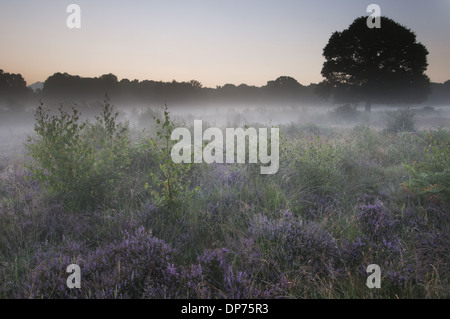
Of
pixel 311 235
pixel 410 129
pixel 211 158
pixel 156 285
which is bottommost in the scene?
pixel 156 285

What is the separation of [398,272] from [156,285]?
2207 millimetres

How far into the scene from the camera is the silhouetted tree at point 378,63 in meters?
24.6

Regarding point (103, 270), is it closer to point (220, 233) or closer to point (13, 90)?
point (220, 233)

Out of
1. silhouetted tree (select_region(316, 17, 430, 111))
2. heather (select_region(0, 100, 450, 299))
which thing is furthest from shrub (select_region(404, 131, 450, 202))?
silhouetted tree (select_region(316, 17, 430, 111))

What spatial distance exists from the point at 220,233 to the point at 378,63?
29.6 meters

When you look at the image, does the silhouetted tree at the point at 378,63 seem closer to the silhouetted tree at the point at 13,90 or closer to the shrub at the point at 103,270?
the shrub at the point at 103,270

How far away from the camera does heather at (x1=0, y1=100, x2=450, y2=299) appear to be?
217 centimetres

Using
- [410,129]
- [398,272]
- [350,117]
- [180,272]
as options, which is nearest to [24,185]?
[180,272]

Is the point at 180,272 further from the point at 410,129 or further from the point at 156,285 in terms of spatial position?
the point at 410,129

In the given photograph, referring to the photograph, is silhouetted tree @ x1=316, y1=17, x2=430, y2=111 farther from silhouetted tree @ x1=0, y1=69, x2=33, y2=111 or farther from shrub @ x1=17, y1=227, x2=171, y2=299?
silhouetted tree @ x1=0, y1=69, x2=33, y2=111

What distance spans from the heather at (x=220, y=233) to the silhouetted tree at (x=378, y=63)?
81.5 feet

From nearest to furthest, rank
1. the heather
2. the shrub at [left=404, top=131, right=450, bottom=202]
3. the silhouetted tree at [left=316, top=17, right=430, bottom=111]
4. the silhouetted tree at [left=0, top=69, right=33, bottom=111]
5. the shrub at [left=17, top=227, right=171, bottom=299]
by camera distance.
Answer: the shrub at [left=17, top=227, right=171, bottom=299] < the heather < the shrub at [left=404, top=131, right=450, bottom=202] < the silhouetted tree at [left=0, top=69, right=33, bottom=111] < the silhouetted tree at [left=316, top=17, right=430, bottom=111]

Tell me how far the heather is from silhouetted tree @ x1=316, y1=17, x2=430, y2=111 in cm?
2483
